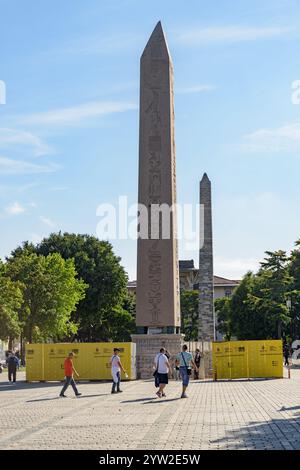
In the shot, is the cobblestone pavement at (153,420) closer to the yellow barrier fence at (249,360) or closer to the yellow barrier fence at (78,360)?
the yellow barrier fence at (78,360)

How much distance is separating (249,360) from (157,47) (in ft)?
44.4

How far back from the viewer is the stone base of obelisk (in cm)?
3447

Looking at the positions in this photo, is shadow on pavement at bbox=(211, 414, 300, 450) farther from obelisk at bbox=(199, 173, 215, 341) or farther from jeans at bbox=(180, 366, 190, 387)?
obelisk at bbox=(199, 173, 215, 341)

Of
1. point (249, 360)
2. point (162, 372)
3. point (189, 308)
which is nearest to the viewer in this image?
point (162, 372)

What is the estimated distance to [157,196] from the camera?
33531 millimetres

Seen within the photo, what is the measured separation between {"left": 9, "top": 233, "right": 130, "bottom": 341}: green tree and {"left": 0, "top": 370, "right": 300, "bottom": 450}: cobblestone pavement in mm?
43724

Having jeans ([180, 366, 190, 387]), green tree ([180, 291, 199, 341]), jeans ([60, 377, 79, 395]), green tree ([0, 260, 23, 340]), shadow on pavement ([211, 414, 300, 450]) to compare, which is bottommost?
shadow on pavement ([211, 414, 300, 450])

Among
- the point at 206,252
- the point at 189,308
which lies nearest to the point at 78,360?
the point at 206,252

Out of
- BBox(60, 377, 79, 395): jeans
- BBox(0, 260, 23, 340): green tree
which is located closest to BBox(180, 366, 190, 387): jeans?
BBox(60, 377, 79, 395): jeans

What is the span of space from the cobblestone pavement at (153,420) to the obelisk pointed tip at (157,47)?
43.4 ft

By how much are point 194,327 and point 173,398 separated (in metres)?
78.1

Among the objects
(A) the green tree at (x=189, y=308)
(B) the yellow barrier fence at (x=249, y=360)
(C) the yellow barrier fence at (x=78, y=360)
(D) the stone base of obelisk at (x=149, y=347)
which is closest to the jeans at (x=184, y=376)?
(D) the stone base of obelisk at (x=149, y=347)

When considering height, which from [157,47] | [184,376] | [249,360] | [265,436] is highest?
[157,47]

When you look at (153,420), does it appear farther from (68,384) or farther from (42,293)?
(42,293)
